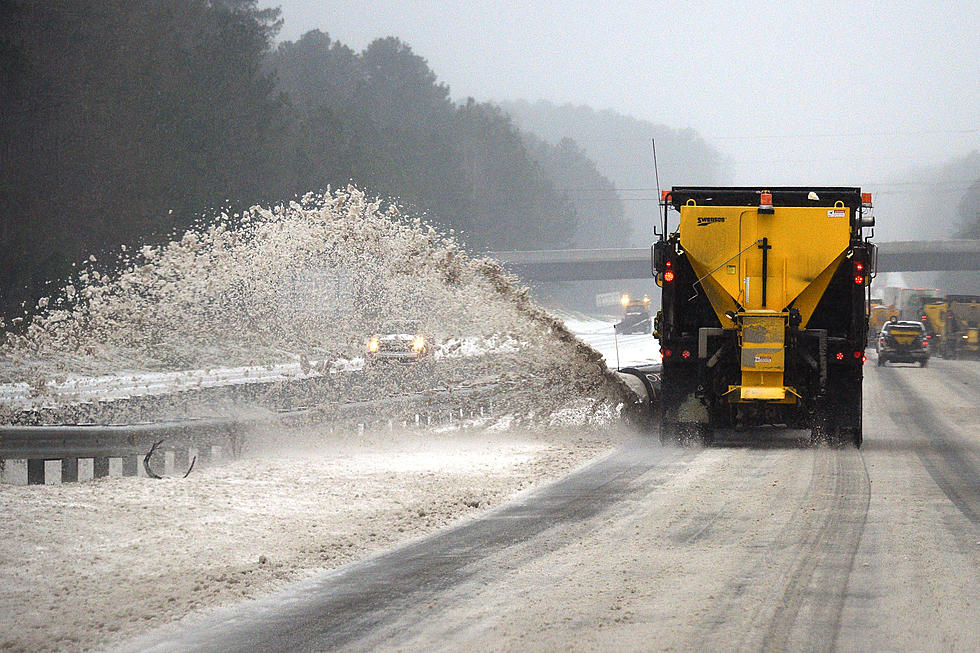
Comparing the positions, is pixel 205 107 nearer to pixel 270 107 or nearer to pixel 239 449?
pixel 270 107

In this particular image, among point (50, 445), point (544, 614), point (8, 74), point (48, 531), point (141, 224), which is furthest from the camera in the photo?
point (141, 224)

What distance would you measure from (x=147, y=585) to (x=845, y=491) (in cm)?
659

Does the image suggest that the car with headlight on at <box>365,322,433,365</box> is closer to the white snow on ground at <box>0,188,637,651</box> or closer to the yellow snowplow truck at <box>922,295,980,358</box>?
the white snow on ground at <box>0,188,637,651</box>

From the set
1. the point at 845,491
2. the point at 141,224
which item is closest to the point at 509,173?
the point at 141,224

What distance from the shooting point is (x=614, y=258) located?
98.1 m

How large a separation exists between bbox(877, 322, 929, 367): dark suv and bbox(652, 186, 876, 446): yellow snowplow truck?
2910 centimetres

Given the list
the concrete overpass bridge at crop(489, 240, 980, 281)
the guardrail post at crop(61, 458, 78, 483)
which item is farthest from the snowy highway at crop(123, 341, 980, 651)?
the concrete overpass bridge at crop(489, 240, 980, 281)

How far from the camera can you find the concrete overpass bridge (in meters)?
97.8

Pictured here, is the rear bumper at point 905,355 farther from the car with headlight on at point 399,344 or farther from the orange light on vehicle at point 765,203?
the orange light on vehicle at point 765,203

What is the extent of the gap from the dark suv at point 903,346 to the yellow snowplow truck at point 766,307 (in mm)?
29104

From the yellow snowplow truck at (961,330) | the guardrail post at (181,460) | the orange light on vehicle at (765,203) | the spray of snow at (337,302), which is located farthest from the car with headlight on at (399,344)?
the yellow snowplow truck at (961,330)

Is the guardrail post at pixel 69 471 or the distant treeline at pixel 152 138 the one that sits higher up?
the distant treeline at pixel 152 138

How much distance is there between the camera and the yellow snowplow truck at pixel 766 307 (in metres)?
14.4

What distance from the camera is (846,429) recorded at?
14.8 meters
